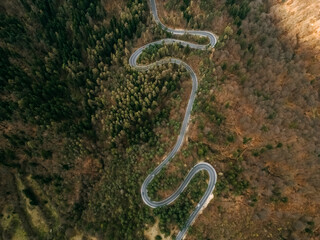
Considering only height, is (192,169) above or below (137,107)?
below

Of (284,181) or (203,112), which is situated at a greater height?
(203,112)

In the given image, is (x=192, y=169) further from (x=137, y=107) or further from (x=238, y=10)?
(x=238, y=10)

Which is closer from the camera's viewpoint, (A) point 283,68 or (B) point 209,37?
(A) point 283,68

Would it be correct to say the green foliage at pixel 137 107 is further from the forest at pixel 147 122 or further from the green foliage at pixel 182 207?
the green foliage at pixel 182 207

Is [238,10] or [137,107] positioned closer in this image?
[137,107]

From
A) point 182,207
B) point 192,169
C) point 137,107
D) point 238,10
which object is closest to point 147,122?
point 137,107

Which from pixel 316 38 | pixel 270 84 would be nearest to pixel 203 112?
pixel 270 84

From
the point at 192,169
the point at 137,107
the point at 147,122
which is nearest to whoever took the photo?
the point at 192,169

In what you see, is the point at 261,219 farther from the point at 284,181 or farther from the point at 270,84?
the point at 270,84

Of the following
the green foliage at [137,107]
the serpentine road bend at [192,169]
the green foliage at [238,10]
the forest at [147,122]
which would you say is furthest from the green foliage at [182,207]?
the green foliage at [238,10]
